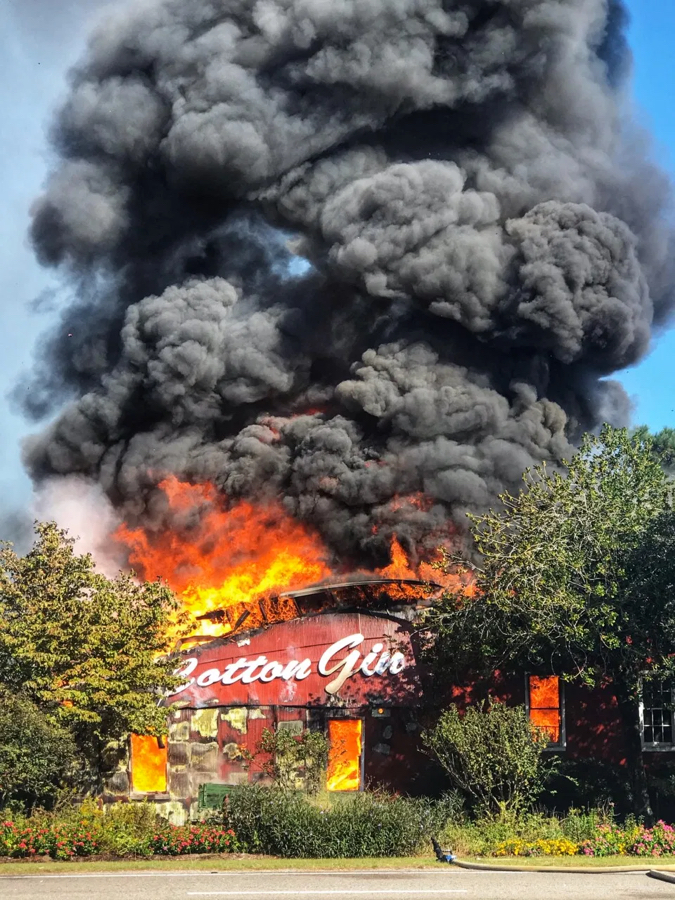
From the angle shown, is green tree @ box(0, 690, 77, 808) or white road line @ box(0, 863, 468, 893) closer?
white road line @ box(0, 863, 468, 893)

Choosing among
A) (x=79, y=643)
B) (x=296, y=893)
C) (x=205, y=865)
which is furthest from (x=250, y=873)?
(x=79, y=643)

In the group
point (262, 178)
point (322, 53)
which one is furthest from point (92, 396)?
point (322, 53)

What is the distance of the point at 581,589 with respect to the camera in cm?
2495

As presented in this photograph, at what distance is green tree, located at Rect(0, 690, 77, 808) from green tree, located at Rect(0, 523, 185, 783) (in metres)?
0.59

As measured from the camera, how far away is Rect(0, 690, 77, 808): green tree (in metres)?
21.8

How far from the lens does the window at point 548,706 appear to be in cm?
2778

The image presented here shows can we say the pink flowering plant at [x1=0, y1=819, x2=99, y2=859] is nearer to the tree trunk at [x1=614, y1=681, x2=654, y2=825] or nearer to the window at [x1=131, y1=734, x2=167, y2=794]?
the window at [x1=131, y1=734, x2=167, y2=794]

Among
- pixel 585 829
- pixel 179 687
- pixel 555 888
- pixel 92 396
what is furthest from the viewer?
pixel 92 396

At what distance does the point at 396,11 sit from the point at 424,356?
1318 centimetres

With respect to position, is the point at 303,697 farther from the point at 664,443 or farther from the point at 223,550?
the point at 664,443

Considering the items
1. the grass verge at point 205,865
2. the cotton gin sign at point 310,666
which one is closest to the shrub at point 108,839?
the grass verge at point 205,865

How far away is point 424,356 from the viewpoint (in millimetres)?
41000

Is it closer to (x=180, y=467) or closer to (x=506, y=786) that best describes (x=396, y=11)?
(x=180, y=467)

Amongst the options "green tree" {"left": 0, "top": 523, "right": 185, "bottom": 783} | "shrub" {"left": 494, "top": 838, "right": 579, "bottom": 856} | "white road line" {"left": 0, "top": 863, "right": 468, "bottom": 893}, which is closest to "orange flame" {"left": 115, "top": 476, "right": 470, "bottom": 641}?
"green tree" {"left": 0, "top": 523, "right": 185, "bottom": 783}
